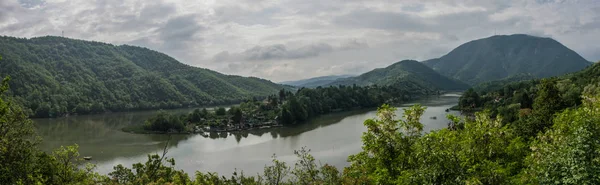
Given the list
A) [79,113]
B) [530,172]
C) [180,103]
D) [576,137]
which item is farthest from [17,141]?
[180,103]

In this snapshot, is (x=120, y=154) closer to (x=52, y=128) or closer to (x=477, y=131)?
(x=52, y=128)

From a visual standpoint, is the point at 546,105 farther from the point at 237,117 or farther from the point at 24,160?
the point at 237,117

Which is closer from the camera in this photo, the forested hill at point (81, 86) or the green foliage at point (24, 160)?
the green foliage at point (24, 160)

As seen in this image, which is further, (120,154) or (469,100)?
(469,100)

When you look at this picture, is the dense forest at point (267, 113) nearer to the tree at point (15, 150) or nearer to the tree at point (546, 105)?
the tree at point (546, 105)

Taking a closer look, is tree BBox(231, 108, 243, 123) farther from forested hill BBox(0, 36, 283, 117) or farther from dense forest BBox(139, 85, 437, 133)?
forested hill BBox(0, 36, 283, 117)

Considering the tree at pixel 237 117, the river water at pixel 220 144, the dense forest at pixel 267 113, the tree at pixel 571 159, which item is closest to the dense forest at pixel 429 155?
the tree at pixel 571 159

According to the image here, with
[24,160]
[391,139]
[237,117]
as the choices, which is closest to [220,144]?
[237,117]

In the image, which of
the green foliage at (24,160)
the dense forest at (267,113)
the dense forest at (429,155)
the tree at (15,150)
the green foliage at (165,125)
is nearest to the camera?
the dense forest at (429,155)

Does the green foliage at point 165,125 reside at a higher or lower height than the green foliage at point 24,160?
lower
